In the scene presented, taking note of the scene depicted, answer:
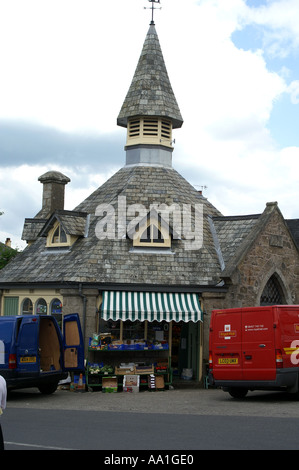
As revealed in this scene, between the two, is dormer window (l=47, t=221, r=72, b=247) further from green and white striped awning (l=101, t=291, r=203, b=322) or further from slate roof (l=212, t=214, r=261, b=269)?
slate roof (l=212, t=214, r=261, b=269)

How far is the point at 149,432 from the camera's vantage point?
10.3 meters

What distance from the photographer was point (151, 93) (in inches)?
981

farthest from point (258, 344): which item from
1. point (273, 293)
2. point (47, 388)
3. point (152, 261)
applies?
point (273, 293)

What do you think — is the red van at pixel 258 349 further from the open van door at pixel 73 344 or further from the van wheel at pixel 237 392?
the open van door at pixel 73 344

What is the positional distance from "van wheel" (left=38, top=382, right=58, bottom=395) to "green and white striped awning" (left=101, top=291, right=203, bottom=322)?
2.45 metres

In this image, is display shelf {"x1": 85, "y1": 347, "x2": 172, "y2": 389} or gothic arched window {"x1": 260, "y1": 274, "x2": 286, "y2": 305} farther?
gothic arched window {"x1": 260, "y1": 274, "x2": 286, "y2": 305}

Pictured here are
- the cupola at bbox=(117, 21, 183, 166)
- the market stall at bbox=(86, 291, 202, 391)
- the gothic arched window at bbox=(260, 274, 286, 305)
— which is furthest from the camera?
the cupola at bbox=(117, 21, 183, 166)

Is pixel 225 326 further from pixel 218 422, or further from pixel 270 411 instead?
pixel 218 422

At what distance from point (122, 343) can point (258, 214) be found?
21.2 ft

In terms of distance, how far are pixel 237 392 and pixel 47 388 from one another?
16.1 ft

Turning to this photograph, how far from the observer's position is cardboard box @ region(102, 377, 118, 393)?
1839 cm

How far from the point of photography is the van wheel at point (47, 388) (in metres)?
17.5

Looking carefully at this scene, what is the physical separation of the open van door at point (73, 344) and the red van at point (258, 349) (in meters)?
3.72

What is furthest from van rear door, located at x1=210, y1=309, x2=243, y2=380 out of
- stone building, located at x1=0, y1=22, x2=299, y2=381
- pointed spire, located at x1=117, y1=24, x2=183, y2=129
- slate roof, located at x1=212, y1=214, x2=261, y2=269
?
pointed spire, located at x1=117, y1=24, x2=183, y2=129
